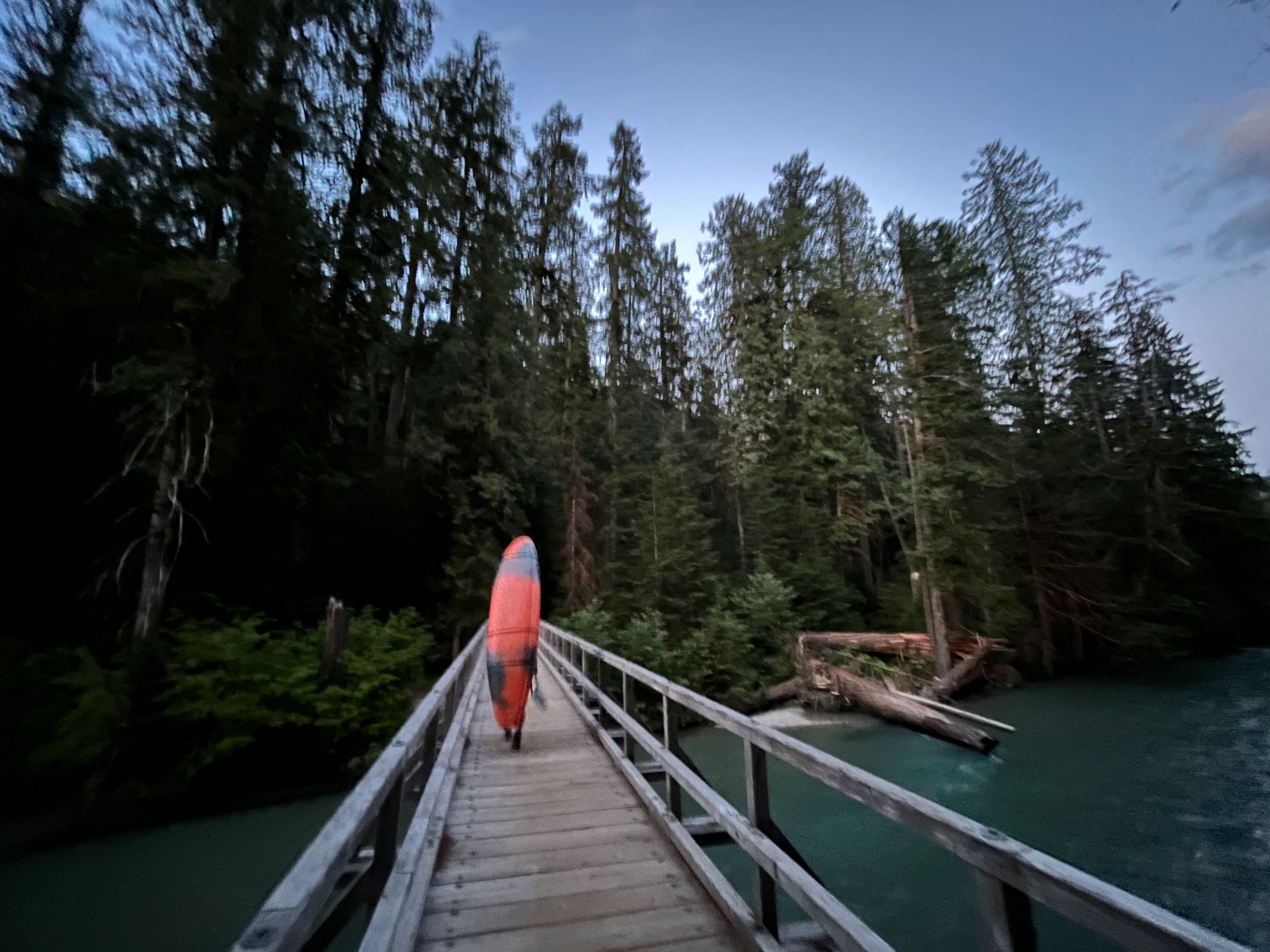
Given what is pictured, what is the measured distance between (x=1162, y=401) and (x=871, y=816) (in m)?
18.2

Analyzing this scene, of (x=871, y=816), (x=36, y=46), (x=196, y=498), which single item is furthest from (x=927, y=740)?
(x=36, y=46)

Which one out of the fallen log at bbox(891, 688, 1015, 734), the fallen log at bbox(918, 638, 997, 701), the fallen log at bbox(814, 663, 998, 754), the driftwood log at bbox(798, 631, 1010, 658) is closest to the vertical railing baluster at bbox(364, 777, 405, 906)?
the fallen log at bbox(891, 688, 1015, 734)

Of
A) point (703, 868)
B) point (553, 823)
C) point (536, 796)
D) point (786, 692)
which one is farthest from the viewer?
point (786, 692)

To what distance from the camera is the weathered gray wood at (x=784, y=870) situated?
1.65 metres

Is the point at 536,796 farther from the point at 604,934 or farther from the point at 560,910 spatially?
the point at 604,934

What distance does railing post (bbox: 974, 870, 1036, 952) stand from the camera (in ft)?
4.40

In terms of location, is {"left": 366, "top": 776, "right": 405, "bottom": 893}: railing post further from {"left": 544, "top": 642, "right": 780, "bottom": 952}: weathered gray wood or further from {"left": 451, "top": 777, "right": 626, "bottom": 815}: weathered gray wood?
{"left": 451, "top": 777, "right": 626, "bottom": 815}: weathered gray wood

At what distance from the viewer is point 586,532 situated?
1838 centimetres

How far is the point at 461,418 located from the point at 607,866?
14393 millimetres

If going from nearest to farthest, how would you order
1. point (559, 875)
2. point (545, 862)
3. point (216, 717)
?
point (559, 875), point (545, 862), point (216, 717)

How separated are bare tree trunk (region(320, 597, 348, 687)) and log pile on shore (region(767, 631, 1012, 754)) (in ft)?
31.5

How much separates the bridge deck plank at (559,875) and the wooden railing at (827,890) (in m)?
0.16

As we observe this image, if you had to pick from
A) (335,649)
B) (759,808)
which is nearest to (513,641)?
(759,808)

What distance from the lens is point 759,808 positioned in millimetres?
2596
